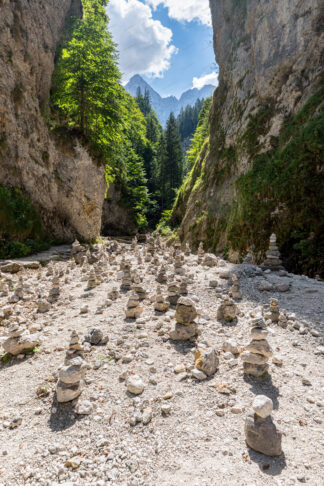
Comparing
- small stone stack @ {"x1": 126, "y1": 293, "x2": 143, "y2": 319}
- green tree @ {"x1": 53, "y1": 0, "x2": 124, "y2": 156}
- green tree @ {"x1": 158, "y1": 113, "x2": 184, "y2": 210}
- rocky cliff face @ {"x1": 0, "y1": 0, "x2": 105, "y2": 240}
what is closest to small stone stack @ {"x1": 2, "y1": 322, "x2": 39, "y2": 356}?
small stone stack @ {"x1": 126, "y1": 293, "x2": 143, "y2": 319}

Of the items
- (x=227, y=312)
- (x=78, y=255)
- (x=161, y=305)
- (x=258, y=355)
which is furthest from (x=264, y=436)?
(x=78, y=255)

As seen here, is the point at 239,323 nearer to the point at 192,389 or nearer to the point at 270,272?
the point at 192,389

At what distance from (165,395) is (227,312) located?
2.36 m

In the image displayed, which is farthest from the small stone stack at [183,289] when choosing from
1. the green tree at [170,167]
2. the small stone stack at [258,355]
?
the green tree at [170,167]

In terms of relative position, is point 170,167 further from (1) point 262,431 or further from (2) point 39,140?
(1) point 262,431

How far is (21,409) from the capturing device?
3.03 m

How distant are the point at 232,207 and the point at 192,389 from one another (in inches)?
480

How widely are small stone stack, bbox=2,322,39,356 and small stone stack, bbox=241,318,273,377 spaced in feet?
12.0

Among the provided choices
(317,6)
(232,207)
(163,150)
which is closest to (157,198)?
(163,150)

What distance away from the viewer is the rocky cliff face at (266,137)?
30.9 feet

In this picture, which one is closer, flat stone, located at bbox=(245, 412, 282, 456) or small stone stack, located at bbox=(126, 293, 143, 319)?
flat stone, located at bbox=(245, 412, 282, 456)

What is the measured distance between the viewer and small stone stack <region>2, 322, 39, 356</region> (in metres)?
4.14

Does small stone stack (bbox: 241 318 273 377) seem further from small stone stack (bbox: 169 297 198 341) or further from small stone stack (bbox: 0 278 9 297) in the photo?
small stone stack (bbox: 0 278 9 297)

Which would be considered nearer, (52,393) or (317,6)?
(52,393)
